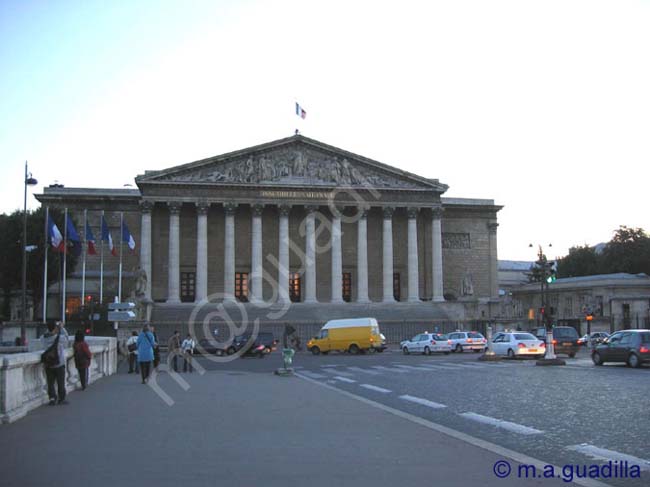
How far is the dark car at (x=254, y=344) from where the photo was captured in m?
43.5

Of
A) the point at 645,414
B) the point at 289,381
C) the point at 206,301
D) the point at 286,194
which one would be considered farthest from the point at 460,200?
the point at 645,414

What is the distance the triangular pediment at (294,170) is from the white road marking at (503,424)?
160ft

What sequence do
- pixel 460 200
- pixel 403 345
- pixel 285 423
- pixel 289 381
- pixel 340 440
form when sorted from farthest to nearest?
1. pixel 460 200
2. pixel 403 345
3. pixel 289 381
4. pixel 285 423
5. pixel 340 440

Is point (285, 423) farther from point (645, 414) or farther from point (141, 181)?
point (141, 181)

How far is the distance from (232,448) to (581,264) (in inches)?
3939

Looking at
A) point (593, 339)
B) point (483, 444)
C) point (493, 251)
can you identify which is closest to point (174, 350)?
point (483, 444)

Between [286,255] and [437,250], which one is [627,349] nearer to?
[437,250]

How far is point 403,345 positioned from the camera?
4472 cm

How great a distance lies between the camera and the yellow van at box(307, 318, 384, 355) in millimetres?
44531

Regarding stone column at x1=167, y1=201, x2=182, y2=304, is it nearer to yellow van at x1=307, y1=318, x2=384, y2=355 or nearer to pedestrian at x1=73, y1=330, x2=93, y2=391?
yellow van at x1=307, y1=318, x2=384, y2=355

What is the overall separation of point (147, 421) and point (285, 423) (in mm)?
2271

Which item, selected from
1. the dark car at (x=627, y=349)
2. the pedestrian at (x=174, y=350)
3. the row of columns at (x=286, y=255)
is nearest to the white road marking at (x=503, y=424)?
the dark car at (x=627, y=349)

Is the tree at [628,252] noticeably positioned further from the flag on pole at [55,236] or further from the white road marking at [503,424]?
the white road marking at [503,424]

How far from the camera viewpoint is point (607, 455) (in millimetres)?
9406
